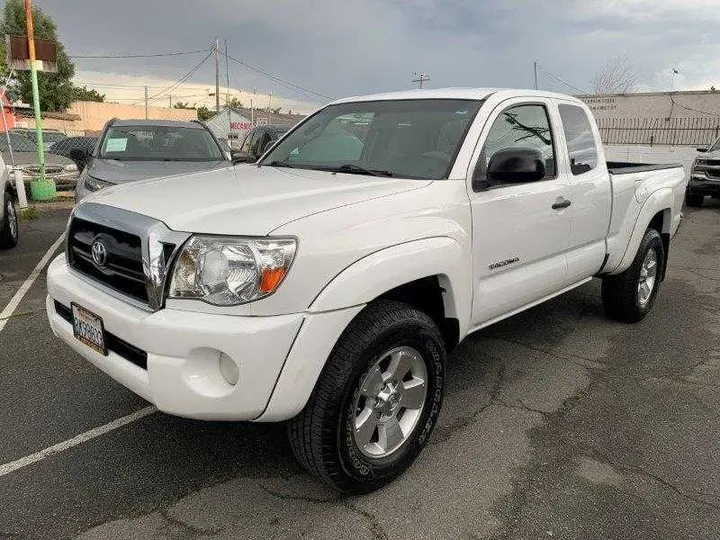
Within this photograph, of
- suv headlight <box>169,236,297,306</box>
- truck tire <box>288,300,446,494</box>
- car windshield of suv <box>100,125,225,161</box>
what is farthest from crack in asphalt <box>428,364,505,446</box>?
car windshield of suv <box>100,125,225,161</box>

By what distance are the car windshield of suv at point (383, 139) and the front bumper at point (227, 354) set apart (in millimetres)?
1216

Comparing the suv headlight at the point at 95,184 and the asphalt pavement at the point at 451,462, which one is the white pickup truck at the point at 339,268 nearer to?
the asphalt pavement at the point at 451,462

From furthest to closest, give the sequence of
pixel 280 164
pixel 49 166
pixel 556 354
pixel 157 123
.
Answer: pixel 49 166 < pixel 157 123 < pixel 556 354 < pixel 280 164

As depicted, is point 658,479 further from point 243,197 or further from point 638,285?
point 638,285

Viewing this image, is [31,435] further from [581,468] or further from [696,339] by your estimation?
[696,339]

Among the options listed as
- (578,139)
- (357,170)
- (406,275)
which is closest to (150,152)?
(357,170)

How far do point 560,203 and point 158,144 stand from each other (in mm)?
5870

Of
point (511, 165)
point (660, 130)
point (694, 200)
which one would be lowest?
point (694, 200)

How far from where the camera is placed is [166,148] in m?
7.91

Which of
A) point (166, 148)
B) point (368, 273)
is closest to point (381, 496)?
point (368, 273)

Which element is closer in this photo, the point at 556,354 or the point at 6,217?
the point at 556,354

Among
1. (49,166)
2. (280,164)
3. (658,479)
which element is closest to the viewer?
(658,479)

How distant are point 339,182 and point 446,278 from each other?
719 mm

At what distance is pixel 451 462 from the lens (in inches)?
117
